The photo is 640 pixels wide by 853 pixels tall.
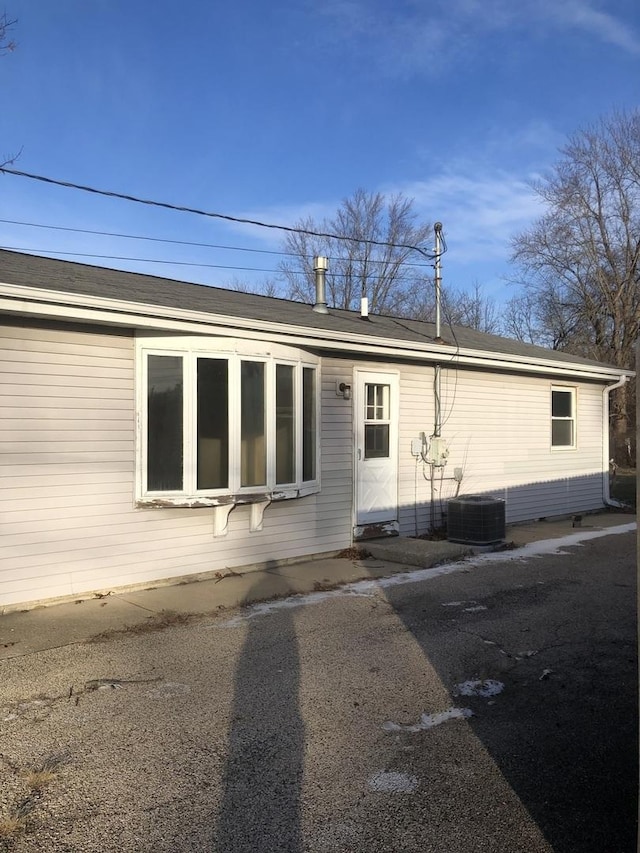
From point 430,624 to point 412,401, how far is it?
4659 mm

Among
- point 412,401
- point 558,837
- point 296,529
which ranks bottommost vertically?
point 558,837

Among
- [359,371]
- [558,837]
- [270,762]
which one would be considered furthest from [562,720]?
[359,371]

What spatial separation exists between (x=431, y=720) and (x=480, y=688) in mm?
625

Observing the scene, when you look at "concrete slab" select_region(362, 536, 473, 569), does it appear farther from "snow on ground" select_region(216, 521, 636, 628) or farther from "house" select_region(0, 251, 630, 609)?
"house" select_region(0, 251, 630, 609)

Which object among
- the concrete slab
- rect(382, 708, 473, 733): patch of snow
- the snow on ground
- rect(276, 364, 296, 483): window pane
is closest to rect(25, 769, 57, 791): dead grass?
rect(382, 708, 473, 733): patch of snow

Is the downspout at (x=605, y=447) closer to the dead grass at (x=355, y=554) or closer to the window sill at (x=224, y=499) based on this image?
the dead grass at (x=355, y=554)

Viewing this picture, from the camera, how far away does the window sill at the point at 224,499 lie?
709 centimetres

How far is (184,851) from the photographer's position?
2766mm

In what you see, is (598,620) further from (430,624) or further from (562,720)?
(562,720)

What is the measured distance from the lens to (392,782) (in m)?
3.32

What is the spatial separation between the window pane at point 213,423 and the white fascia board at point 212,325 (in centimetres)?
40

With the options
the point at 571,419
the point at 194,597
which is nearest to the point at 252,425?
the point at 194,597

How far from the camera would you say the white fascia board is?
6074mm

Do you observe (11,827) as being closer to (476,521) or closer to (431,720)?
(431,720)
